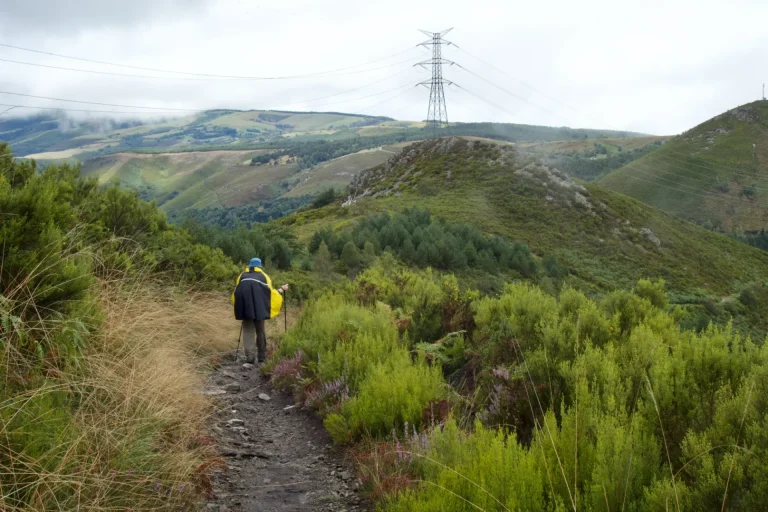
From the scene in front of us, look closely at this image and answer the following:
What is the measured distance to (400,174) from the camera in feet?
200

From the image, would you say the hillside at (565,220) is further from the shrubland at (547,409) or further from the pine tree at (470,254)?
the shrubland at (547,409)

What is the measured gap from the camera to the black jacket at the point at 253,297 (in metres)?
8.10

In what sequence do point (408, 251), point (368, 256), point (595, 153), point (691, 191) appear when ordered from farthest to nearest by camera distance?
1. point (595, 153)
2. point (691, 191)
3. point (408, 251)
4. point (368, 256)

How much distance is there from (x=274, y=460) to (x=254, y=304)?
384cm

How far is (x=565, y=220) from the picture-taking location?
4756 centimetres

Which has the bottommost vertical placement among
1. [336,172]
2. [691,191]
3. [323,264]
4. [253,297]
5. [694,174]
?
[323,264]

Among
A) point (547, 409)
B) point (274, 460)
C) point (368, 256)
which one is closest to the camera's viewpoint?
point (547, 409)

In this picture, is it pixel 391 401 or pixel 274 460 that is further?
pixel 274 460

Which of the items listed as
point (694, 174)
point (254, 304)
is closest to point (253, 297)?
point (254, 304)

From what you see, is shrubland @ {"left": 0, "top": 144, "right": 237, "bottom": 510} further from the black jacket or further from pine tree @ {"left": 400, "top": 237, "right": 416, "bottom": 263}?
pine tree @ {"left": 400, "top": 237, "right": 416, "bottom": 263}

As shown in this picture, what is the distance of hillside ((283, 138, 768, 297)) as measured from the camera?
4203cm

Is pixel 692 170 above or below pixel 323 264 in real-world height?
above

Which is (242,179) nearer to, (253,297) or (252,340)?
(252,340)

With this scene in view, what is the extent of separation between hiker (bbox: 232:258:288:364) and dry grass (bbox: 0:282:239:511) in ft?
9.53
